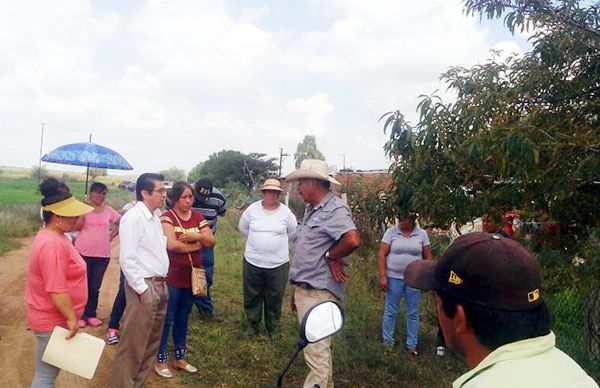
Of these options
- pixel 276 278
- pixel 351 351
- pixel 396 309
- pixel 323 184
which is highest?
pixel 323 184

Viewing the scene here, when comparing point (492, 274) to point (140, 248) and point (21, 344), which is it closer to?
point (140, 248)

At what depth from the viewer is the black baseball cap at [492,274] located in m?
1.37

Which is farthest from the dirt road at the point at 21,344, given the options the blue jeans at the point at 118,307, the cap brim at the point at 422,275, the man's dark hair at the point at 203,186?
the cap brim at the point at 422,275

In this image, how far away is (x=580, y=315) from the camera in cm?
570

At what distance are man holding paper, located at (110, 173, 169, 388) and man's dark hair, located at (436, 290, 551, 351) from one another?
3135mm

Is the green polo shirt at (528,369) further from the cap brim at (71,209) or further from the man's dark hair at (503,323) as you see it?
the cap brim at (71,209)

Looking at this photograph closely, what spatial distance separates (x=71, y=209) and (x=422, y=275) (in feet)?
8.73

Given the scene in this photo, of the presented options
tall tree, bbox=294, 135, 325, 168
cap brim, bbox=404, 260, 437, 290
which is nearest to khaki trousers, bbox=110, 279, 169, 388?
cap brim, bbox=404, 260, 437, 290

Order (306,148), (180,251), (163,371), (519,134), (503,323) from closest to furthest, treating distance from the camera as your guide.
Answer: (503,323)
(519,134)
(180,251)
(163,371)
(306,148)

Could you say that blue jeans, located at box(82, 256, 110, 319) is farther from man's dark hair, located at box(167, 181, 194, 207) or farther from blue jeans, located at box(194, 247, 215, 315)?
man's dark hair, located at box(167, 181, 194, 207)

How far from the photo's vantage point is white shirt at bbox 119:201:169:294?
404 cm

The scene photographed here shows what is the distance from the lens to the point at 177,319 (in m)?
5.01

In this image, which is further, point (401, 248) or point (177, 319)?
point (401, 248)

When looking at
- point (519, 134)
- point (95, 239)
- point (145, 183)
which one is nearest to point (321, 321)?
point (519, 134)
